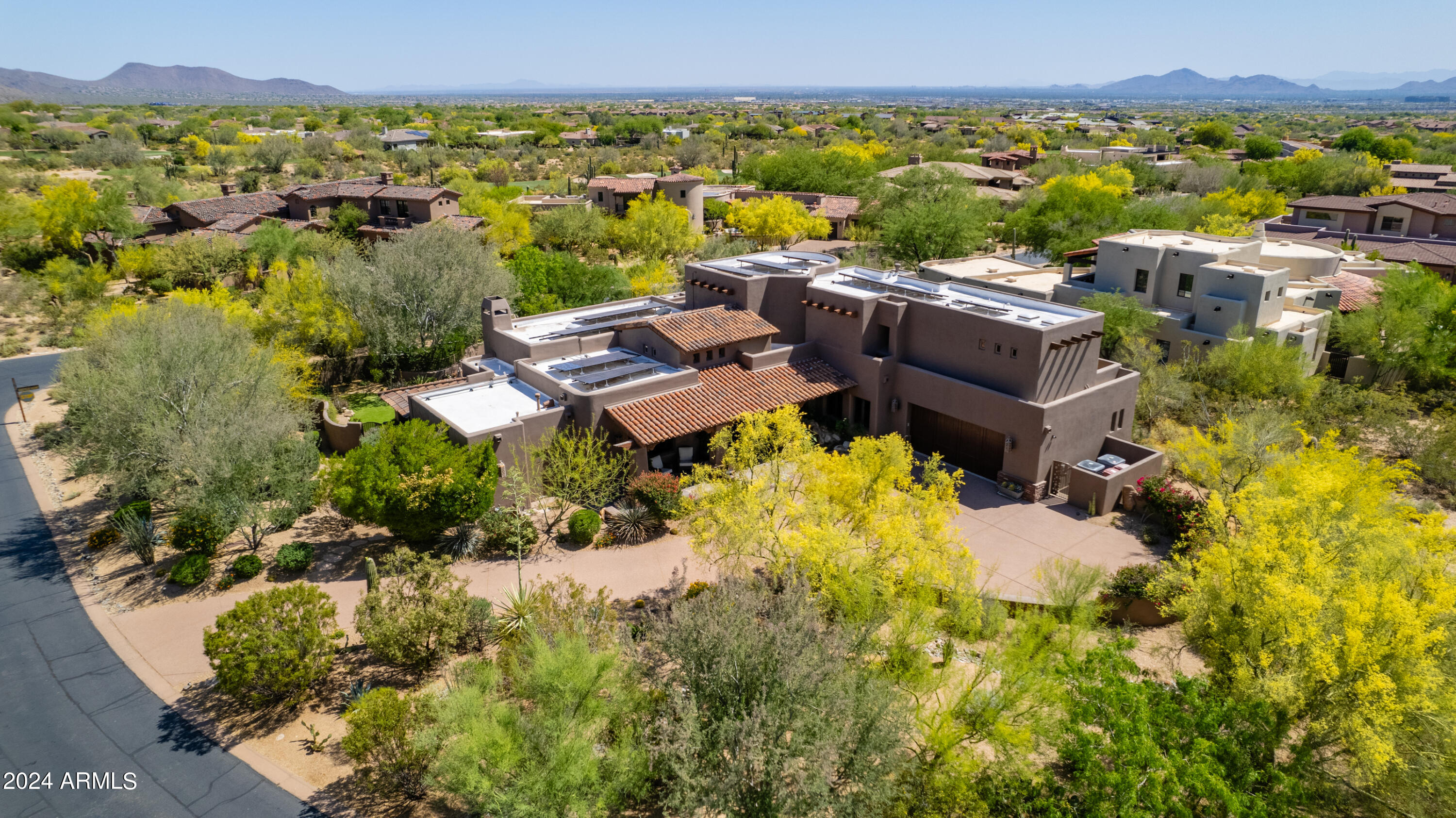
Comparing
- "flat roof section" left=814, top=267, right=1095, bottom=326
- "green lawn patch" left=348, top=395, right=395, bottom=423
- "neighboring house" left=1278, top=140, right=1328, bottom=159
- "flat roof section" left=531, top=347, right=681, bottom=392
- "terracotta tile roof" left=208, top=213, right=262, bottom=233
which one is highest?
"neighboring house" left=1278, top=140, right=1328, bottom=159

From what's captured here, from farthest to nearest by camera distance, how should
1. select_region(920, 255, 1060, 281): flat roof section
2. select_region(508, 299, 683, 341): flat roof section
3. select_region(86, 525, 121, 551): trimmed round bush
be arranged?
select_region(920, 255, 1060, 281): flat roof section → select_region(508, 299, 683, 341): flat roof section → select_region(86, 525, 121, 551): trimmed round bush

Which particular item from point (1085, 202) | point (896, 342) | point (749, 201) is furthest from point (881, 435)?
point (749, 201)

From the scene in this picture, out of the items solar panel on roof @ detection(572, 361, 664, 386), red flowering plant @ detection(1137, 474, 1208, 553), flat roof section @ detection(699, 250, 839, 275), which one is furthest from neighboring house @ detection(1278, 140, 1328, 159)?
solar panel on roof @ detection(572, 361, 664, 386)

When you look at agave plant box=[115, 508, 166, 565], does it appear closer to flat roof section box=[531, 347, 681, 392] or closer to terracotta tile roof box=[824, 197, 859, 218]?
flat roof section box=[531, 347, 681, 392]

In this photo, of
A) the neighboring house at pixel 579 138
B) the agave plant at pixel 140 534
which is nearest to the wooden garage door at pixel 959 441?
the agave plant at pixel 140 534

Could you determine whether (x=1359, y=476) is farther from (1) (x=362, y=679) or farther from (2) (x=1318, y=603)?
(1) (x=362, y=679)

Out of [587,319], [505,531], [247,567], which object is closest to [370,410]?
[587,319]

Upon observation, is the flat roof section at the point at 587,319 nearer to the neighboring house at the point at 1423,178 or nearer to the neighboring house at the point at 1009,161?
the neighboring house at the point at 1009,161
